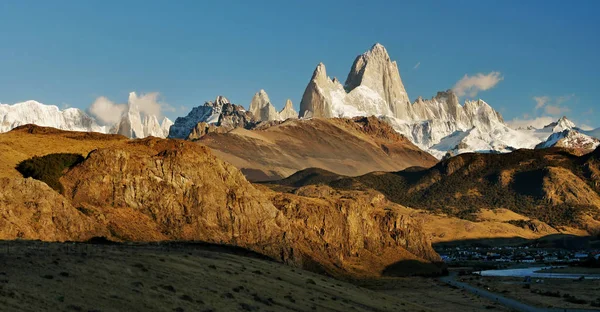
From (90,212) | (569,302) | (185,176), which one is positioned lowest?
(569,302)

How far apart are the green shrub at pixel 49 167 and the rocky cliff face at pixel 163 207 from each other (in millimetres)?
1842

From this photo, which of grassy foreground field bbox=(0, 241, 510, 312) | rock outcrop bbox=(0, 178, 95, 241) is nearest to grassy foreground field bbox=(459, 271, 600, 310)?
grassy foreground field bbox=(0, 241, 510, 312)

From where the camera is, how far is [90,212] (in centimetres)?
9431

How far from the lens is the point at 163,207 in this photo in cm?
10594

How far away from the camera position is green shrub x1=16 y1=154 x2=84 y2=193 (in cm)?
9919

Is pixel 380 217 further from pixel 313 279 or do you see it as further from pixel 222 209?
pixel 313 279

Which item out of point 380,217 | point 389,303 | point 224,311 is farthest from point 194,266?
point 380,217

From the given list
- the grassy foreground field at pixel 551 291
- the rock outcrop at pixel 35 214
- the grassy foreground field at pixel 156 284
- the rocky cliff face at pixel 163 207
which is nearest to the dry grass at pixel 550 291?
the grassy foreground field at pixel 551 291

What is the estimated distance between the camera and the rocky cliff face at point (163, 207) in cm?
8069

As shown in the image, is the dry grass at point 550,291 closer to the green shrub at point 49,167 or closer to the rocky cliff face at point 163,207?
the rocky cliff face at point 163,207

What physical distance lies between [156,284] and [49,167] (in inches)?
2600

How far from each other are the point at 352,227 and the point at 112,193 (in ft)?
232

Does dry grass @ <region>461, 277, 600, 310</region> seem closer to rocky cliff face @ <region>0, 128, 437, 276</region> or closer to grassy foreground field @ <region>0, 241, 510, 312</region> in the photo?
rocky cliff face @ <region>0, 128, 437, 276</region>

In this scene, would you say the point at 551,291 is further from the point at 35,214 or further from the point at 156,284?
the point at 156,284
